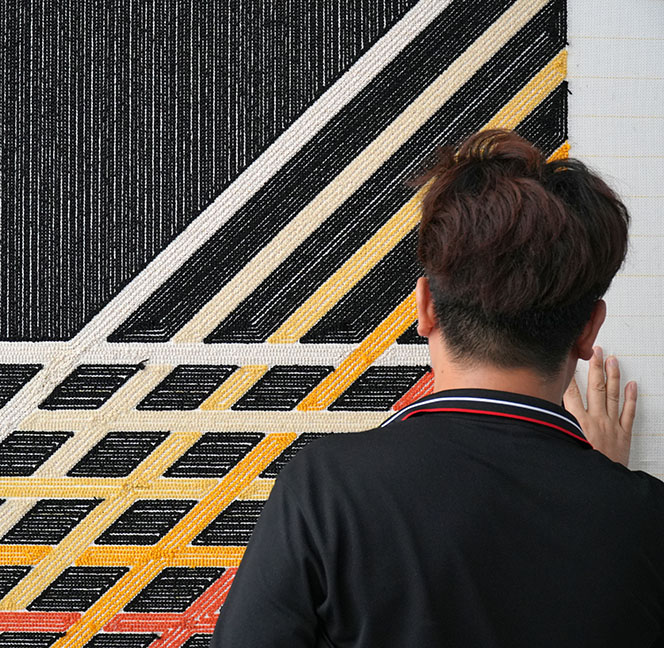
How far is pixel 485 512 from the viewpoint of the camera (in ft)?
Answer: 1.66

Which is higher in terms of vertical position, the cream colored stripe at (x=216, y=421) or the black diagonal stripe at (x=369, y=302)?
the black diagonal stripe at (x=369, y=302)

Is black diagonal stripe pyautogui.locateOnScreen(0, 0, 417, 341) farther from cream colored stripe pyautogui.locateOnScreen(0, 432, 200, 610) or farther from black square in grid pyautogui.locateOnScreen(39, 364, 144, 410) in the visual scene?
cream colored stripe pyautogui.locateOnScreen(0, 432, 200, 610)

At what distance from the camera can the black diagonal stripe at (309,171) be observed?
0.97 metres

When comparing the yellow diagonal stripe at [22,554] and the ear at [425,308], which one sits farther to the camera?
the yellow diagonal stripe at [22,554]

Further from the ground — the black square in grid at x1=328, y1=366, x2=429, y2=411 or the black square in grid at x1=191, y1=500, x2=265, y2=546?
the black square in grid at x1=328, y1=366, x2=429, y2=411

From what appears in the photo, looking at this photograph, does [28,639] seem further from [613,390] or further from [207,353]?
[613,390]

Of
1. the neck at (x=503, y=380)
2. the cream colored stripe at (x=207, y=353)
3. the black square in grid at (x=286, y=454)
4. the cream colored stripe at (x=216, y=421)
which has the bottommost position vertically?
the black square in grid at (x=286, y=454)

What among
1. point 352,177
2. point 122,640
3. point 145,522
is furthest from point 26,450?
point 352,177

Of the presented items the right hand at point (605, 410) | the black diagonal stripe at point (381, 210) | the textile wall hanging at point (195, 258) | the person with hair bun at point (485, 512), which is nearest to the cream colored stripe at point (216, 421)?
the textile wall hanging at point (195, 258)

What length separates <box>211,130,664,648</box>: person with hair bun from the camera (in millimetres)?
504

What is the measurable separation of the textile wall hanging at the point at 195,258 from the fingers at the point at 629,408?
0.97 ft

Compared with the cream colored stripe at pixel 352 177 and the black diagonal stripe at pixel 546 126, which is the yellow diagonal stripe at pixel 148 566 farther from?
the black diagonal stripe at pixel 546 126

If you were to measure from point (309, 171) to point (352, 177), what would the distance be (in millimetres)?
66

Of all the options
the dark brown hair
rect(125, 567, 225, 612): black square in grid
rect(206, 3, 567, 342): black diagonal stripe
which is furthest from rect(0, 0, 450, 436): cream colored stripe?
the dark brown hair
